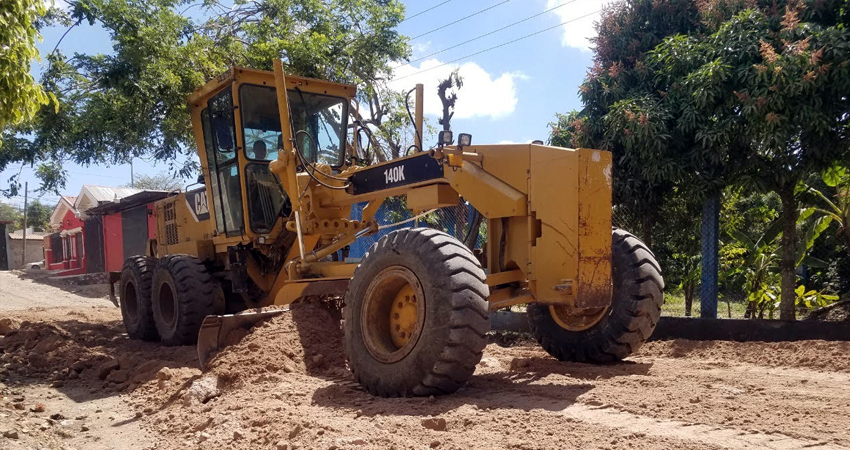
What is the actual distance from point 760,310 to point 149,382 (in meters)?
8.96

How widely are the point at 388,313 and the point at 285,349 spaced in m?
1.08

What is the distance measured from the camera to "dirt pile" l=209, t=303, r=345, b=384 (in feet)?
16.9

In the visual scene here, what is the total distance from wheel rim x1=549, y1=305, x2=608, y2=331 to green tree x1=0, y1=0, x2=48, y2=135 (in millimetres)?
4380

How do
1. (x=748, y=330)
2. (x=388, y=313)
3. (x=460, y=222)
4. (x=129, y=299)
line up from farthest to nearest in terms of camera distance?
(x=129, y=299)
(x=460, y=222)
(x=748, y=330)
(x=388, y=313)

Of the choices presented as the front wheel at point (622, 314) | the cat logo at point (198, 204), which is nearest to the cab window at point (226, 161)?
the cat logo at point (198, 204)

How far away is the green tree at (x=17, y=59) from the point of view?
4.84 metres

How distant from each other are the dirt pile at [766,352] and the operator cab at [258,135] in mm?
4191

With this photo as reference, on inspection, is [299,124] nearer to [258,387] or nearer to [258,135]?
[258,135]

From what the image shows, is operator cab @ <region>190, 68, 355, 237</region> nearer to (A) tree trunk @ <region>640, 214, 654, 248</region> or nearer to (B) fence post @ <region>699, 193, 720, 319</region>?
(A) tree trunk @ <region>640, 214, 654, 248</region>

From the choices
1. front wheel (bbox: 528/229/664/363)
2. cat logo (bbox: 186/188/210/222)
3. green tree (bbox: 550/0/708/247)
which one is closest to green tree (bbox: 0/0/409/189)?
cat logo (bbox: 186/188/210/222)

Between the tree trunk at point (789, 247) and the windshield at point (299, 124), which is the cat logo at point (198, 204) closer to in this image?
the windshield at point (299, 124)

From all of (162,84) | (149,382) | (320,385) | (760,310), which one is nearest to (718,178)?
(760,310)

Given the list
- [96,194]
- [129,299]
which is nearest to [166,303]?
[129,299]

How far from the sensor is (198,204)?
9273 mm
